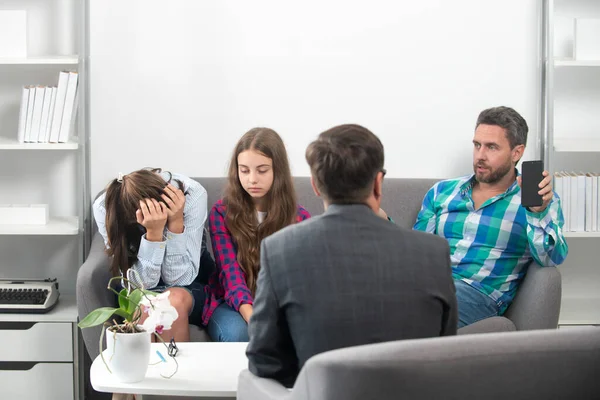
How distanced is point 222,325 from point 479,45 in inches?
70.2

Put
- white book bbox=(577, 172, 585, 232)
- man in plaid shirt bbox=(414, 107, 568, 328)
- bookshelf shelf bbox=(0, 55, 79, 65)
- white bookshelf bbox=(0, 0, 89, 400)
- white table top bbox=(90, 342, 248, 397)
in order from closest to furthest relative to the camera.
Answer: white table top bbox=(90, 342, 248, 397) → man in plaid shirt bbox=(414, 107, 568, 328) → white bookshelf bbox=(0, 0, 89, 400) → bookshelf shelf bbox=(0, 55, 79, 65) → white book bbox=(577, 172, 585, 232)

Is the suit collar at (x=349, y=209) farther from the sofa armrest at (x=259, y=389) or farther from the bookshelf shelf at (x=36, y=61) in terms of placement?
the bookshelf shelf at (x=36, y=61)

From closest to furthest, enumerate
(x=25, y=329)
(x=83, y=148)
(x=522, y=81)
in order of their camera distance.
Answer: (x=25, y=329) → (x=83, y=148) → (x=522, y=81)

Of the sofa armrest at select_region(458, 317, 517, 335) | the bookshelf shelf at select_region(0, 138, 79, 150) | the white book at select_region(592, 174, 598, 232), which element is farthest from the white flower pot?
the white book at select_region(592, 174, 598, 232)

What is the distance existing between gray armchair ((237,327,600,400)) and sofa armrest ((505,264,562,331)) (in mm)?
1398

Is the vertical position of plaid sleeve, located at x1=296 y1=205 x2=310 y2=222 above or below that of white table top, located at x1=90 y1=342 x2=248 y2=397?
above

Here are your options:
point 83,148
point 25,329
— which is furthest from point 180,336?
point 83,148

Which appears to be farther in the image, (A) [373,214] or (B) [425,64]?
(B) [425,64]

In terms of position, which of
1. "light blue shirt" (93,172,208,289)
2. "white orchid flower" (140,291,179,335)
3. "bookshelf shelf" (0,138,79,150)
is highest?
"bookshelf shelf" (0,138,79,150)

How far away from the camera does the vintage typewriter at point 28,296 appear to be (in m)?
3.25

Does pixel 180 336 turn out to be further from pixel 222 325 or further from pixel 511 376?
pixel 511 376

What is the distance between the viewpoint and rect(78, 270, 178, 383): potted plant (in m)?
2.08

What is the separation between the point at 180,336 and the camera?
279 centimetres

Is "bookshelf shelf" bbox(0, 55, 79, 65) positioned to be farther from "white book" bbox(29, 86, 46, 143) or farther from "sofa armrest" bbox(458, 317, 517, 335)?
"sofa armrest" bbox(458, 317, 517, 335)
